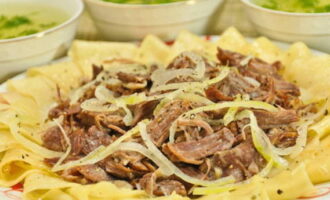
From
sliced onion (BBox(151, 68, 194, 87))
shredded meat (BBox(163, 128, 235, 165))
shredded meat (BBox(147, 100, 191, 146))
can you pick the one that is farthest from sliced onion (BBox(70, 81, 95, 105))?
shredded meat (BBox(163, 128, 235, 165))

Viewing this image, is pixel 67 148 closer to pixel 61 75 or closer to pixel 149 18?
pixel 61 75

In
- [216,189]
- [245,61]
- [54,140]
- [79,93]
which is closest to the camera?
[216,189]

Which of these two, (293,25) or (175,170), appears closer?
(175,170)

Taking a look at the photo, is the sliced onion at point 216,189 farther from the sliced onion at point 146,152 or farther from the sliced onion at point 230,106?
the sliced onion at point 230,106

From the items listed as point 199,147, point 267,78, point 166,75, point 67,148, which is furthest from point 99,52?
point 199,147

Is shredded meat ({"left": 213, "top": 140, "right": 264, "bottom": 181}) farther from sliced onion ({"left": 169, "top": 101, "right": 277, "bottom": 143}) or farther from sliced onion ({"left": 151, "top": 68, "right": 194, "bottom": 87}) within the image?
sliced onion ({"left": 151, "top": 68, "right": 194, "bottom": 87})

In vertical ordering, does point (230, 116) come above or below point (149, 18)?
above
